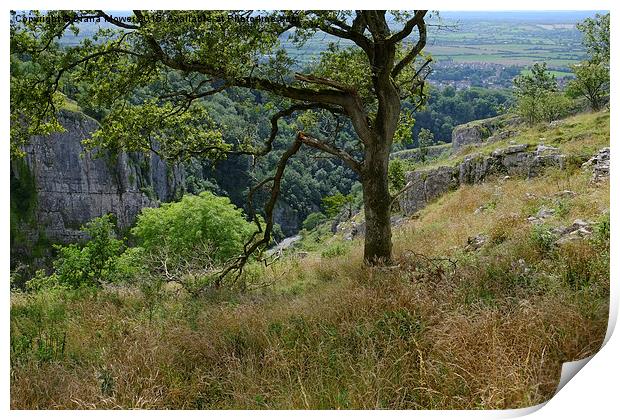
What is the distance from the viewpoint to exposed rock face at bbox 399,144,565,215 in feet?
52.5

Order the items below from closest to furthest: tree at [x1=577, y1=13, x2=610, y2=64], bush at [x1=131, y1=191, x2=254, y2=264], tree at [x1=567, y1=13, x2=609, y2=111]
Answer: bush at [x1=131, y1=191, x2=254, y2=264]
tree at [x1=567, y1=13, x2=609, y2=111]
tree at [x1=577, y1=13, x2=610, y2=64]

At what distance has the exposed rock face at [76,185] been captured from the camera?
62031 millimetres

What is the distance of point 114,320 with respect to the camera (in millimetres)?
7203

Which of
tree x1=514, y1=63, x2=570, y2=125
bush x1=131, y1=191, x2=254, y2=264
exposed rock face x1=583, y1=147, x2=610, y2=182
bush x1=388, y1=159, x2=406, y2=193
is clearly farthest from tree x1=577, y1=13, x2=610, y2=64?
exposed rock face x1=583, y1=147, x2=610, y2=182

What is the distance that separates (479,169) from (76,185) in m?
55.0

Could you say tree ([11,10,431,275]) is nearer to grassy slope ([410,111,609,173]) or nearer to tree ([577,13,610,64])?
grassy slope ([410,111,609,173])

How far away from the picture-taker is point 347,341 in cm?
587

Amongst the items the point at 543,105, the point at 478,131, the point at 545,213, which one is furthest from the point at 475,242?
the point at 478,131

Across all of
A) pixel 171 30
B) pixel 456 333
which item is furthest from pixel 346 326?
pixel 171 30

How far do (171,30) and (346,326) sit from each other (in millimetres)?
4070

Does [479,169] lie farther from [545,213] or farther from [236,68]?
[236,68]

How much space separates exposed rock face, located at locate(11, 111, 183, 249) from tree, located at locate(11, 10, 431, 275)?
50228mm

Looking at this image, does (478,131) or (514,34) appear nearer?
(514,34)

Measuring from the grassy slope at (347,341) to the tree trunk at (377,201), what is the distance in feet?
1.98
